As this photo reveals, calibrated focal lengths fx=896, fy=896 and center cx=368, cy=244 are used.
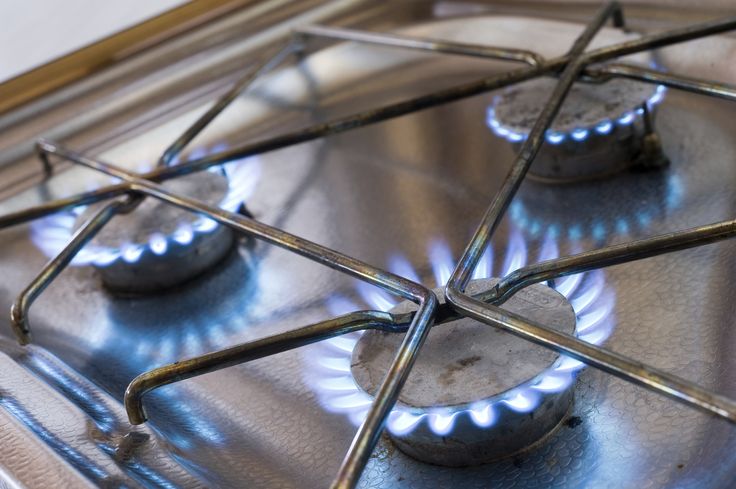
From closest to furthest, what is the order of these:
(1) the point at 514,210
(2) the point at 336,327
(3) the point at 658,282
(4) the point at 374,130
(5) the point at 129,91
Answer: (2) the point at 336,327
(3) the point at 658,282
(1) the point at 514,210
(4) the point at 374,130
(5) the point at 129,91

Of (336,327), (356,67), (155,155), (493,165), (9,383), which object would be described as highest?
(356,67)

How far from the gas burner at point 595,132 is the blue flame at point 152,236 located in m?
0.23

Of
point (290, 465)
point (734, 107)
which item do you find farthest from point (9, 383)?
point (734, 107)

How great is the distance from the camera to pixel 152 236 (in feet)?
2.36

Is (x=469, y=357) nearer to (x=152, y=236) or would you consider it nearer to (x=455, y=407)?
(x=455, y=407)

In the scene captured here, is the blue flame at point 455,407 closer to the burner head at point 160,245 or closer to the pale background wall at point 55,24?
the burner head at point 160,245

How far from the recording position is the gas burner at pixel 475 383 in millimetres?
476

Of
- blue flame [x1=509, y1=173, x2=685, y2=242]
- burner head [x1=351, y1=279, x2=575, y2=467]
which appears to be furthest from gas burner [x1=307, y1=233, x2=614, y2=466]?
blue flame [x1=509, y1=173, x2=685, y2=242]

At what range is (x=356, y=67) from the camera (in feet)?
3.39

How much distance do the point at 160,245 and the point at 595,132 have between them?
36 cm

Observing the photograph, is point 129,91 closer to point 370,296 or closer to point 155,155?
point 155,155

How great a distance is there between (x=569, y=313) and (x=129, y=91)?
26.1 inches

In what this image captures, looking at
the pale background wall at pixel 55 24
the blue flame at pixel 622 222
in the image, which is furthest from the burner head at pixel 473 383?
the pale background wall at pixel 55 24

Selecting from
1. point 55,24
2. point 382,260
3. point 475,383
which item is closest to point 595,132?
point 382,260
